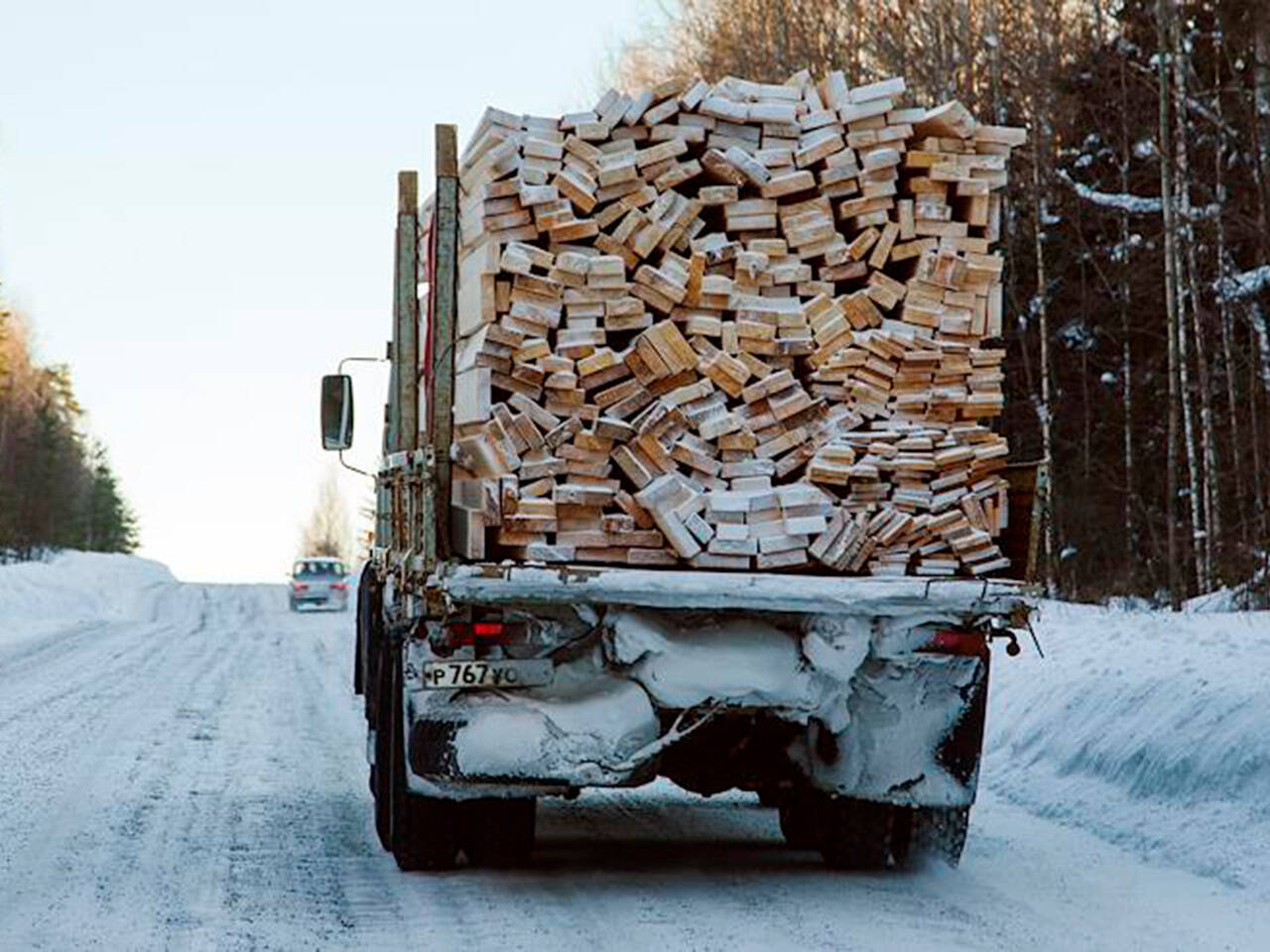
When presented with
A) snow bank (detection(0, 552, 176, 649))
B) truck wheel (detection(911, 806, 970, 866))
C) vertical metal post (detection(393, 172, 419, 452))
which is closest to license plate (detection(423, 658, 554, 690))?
vertical metal post (detection(393, 172, 419, 452))

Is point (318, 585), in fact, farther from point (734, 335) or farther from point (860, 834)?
point (734, 335)

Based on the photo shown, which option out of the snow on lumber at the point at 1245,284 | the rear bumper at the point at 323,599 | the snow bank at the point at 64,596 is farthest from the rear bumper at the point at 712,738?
the rear bumper at the point at 323,599

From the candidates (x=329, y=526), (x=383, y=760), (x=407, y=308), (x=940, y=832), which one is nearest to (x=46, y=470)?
(x=329, y=526)

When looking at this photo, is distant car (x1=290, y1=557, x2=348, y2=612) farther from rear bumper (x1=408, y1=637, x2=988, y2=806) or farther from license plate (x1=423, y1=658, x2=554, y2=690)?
license plate (x1=423, y1=658, x2=554, y2=690)

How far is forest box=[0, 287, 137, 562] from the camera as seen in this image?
284 feet

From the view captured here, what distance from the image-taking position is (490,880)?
10.1 metres

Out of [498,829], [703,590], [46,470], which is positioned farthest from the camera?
[46,470]

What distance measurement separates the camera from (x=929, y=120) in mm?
10164

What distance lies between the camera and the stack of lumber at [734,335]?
974cm

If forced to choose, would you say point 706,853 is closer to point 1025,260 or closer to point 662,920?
point 662,920

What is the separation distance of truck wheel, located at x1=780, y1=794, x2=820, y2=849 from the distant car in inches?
1514

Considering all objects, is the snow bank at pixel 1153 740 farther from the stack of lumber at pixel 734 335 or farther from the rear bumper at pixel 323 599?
the rear bumper at pixel 323 599

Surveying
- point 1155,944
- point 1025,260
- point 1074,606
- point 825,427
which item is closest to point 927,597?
point 825,427

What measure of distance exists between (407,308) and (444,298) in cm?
152
